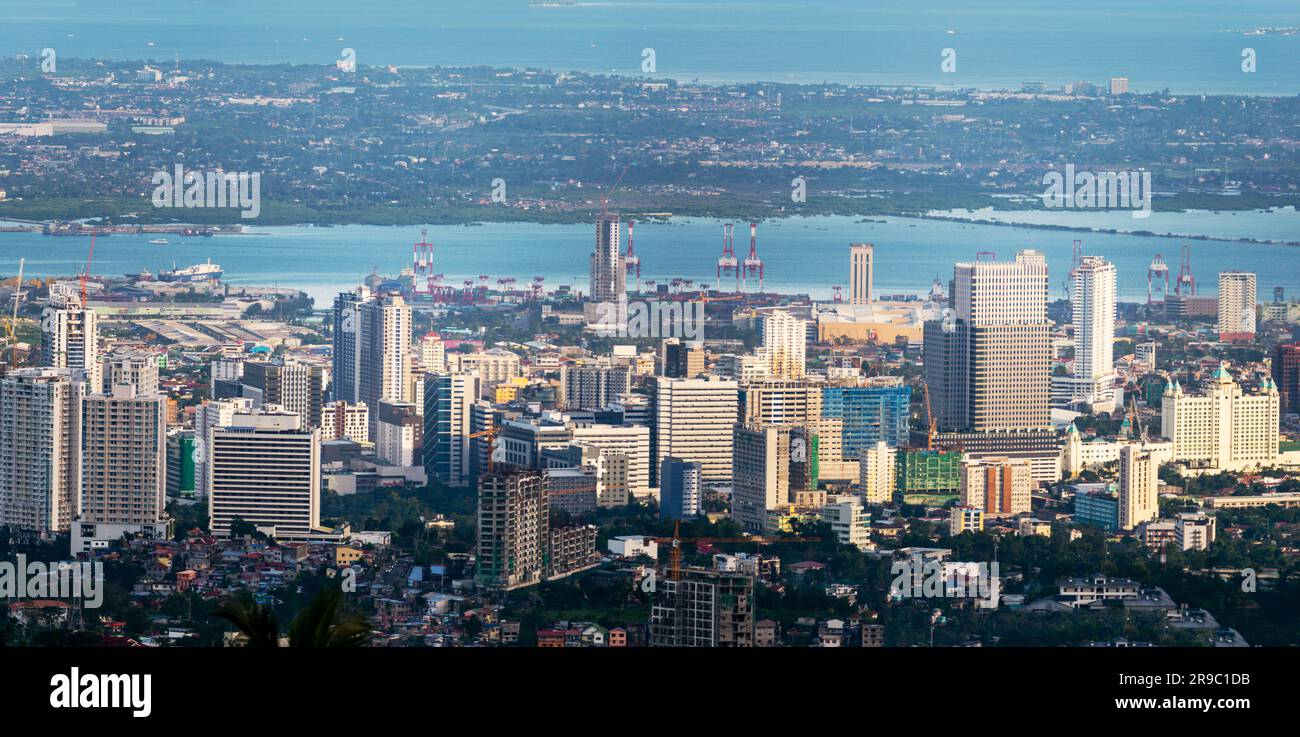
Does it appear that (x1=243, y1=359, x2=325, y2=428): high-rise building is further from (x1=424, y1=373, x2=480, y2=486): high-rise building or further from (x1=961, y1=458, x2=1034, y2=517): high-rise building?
(x1=961, y1=458, x2=1034, y2=517): high-rise building

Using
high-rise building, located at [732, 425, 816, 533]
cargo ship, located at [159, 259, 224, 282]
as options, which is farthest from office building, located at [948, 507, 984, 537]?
cargo ship, located at [159, 259, 224, 282]

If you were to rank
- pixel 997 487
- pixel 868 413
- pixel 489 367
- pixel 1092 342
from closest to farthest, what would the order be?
pixel 997 487
pixel 868 413
pixel 489 367
pixel 1092 342

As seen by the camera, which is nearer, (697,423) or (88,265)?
(697,423)

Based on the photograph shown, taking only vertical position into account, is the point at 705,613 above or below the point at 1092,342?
below

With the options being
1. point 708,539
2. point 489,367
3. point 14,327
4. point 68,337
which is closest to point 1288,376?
point 489,367

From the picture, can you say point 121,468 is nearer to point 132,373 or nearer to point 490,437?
point 132,373
